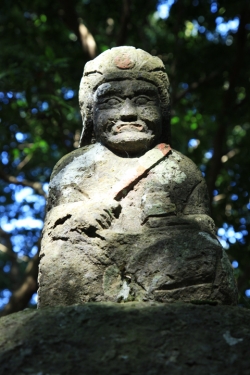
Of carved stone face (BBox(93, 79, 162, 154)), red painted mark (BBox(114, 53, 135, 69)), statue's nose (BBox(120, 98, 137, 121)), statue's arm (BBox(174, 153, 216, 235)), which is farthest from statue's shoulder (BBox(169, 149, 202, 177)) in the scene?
red painted mark (BBox(114, 53, 135, 69))

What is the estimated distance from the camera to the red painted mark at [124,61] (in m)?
5.68

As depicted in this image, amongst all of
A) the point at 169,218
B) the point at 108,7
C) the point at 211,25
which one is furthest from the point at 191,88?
the point at 169,218

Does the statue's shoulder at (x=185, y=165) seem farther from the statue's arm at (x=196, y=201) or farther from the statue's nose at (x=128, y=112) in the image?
the statue's nose at (x=128, y=112)

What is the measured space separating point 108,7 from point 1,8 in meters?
1.89

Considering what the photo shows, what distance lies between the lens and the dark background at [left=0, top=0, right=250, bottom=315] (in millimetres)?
10070

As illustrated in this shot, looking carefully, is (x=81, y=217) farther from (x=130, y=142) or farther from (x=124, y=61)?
(x=124, y=61)

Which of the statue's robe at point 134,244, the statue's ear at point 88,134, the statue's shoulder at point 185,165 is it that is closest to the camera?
the statue's robe at point 134,244

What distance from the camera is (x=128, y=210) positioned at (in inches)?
197

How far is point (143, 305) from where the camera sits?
4004 millimetres

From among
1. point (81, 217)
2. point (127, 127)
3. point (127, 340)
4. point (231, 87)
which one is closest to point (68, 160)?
point (127, 127)

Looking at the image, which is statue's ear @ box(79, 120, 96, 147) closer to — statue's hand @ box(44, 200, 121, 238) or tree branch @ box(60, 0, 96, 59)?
statue's hand @ box(44, 200, 121, 238)

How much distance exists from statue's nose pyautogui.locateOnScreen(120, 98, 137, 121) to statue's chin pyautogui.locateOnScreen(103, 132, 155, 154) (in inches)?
5.6

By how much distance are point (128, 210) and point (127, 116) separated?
0.87 metres

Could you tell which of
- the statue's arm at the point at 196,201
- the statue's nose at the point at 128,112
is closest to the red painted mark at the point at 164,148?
the statue's arm at the point at 196,201
